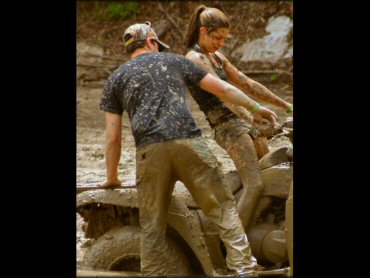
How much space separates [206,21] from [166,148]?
1.31m

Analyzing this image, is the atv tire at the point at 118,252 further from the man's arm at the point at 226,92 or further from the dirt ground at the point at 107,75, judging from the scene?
the dirt ground at the point at 107,75

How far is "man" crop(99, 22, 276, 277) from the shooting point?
18.5 ft

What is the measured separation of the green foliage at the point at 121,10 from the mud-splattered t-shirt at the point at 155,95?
10.9m

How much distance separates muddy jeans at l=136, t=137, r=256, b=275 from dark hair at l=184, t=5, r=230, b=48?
1117 millimetres

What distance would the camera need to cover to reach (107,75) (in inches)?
600

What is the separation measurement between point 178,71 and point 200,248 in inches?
53.8

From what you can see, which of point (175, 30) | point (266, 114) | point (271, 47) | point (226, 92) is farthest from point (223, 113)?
point (175, 30)

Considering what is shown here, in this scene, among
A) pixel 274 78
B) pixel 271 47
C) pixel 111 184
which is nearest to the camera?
pixel 111 184

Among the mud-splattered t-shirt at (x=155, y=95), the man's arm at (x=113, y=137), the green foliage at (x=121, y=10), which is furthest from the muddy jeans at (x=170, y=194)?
the green foliage at (x=121, y=10)

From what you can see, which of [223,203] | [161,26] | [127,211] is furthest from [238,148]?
[161,26]

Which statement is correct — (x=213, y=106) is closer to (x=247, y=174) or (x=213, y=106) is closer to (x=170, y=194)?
(x=247, y=174)

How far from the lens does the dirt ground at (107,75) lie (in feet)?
36.7

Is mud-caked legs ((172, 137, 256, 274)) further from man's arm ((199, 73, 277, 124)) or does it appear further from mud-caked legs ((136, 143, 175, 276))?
man's arm ((199, 73, 277, 124))
